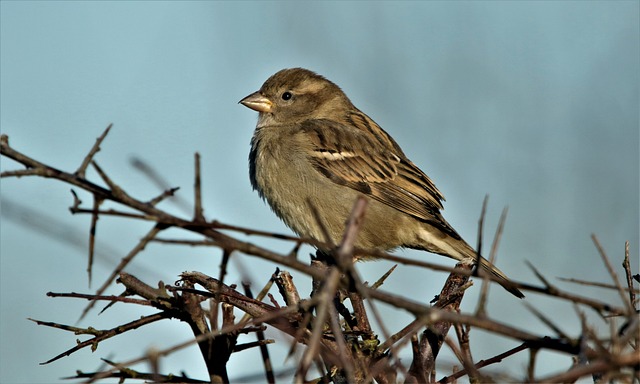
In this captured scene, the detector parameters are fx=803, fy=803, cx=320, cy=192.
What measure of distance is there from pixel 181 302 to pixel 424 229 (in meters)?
3.15

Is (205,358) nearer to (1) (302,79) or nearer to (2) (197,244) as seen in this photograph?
(2) (197,244)

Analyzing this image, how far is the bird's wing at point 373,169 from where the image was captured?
5.27 metres

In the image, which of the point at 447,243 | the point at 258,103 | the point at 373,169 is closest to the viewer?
the point at 447,243

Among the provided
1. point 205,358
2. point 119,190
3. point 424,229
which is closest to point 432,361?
point 205,358

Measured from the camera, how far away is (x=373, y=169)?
5.40 m

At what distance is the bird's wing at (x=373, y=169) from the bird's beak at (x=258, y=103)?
412 millimetres

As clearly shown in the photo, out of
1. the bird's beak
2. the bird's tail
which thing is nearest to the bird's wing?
the bird's tail

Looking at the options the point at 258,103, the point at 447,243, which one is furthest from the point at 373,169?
the point at 258,103

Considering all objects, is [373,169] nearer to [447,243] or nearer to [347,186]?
[347,186]

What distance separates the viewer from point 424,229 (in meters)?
5.25

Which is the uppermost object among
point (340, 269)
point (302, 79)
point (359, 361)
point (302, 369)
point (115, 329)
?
point (302, 79)

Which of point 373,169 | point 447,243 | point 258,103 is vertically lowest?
point 447,243

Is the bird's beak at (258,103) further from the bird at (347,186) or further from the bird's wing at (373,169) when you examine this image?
the bird's wing at (373,169)

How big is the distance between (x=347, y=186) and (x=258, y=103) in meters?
1.14
